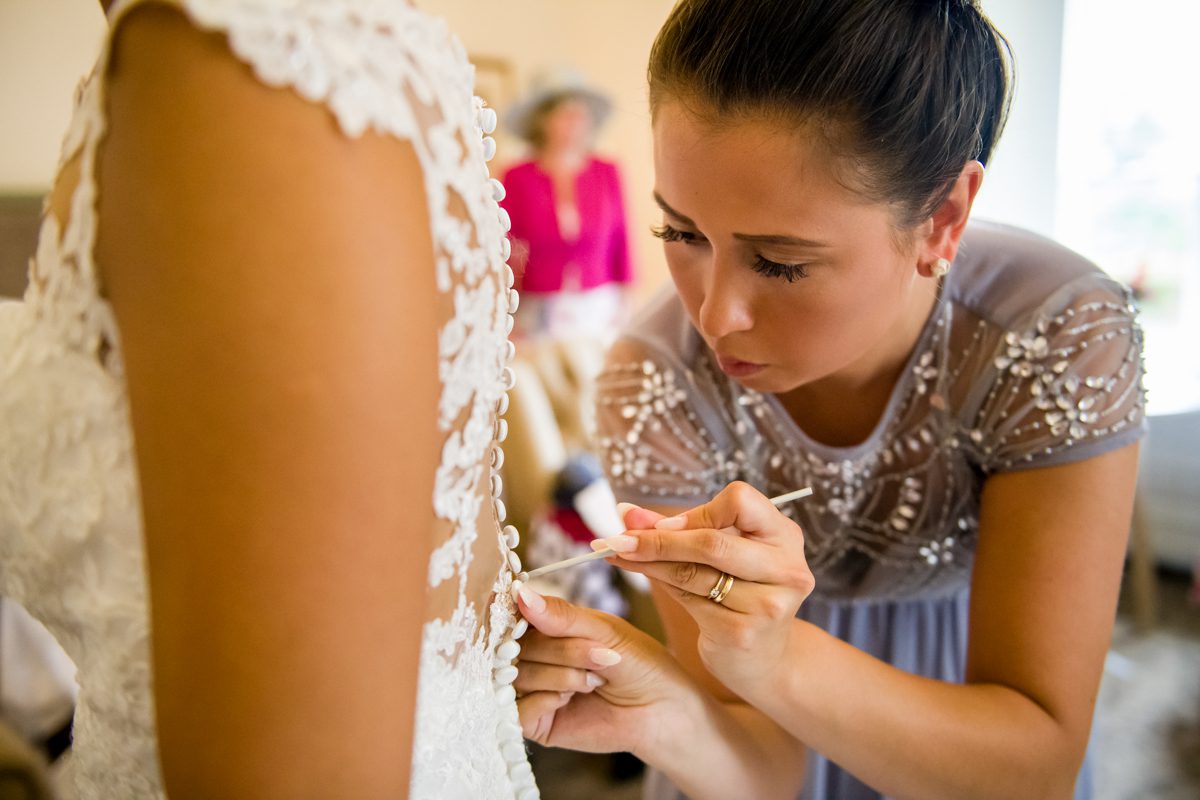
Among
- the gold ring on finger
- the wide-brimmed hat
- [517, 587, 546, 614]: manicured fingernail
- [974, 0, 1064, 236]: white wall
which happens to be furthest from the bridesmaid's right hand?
the wide-brimmed hat

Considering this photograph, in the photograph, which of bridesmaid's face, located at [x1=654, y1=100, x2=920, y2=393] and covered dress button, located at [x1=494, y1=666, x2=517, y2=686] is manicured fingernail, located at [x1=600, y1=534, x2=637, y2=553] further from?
bridesmaid's face, located at [x1=654, y1=100, x2=920, y2=393]

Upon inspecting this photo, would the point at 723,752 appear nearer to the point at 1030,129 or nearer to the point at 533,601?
the point at 533,601

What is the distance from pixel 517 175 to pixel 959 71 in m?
3.25

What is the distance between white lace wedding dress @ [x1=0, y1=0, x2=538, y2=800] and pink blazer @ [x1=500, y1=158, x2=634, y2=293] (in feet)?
10.8

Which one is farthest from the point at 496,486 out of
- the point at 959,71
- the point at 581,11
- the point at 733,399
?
the point at 581,11

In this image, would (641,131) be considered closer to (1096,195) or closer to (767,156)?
(1096,195)

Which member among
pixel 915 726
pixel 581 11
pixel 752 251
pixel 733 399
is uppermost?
pixel 581 11

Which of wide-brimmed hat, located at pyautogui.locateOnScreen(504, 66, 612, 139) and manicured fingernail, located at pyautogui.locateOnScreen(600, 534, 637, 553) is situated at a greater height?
wide-brimmed hat, located at pyautogui.locateOnScreen(504, 66, 612, 139)

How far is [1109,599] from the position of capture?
0.86 meters

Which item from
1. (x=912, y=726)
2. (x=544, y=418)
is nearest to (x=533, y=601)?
(x=912, y=726)

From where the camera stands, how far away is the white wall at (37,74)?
2.39m

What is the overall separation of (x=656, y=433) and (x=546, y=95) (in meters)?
3.19

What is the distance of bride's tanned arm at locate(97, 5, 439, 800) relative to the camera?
34 centimetres

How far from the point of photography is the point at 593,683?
735 mm
